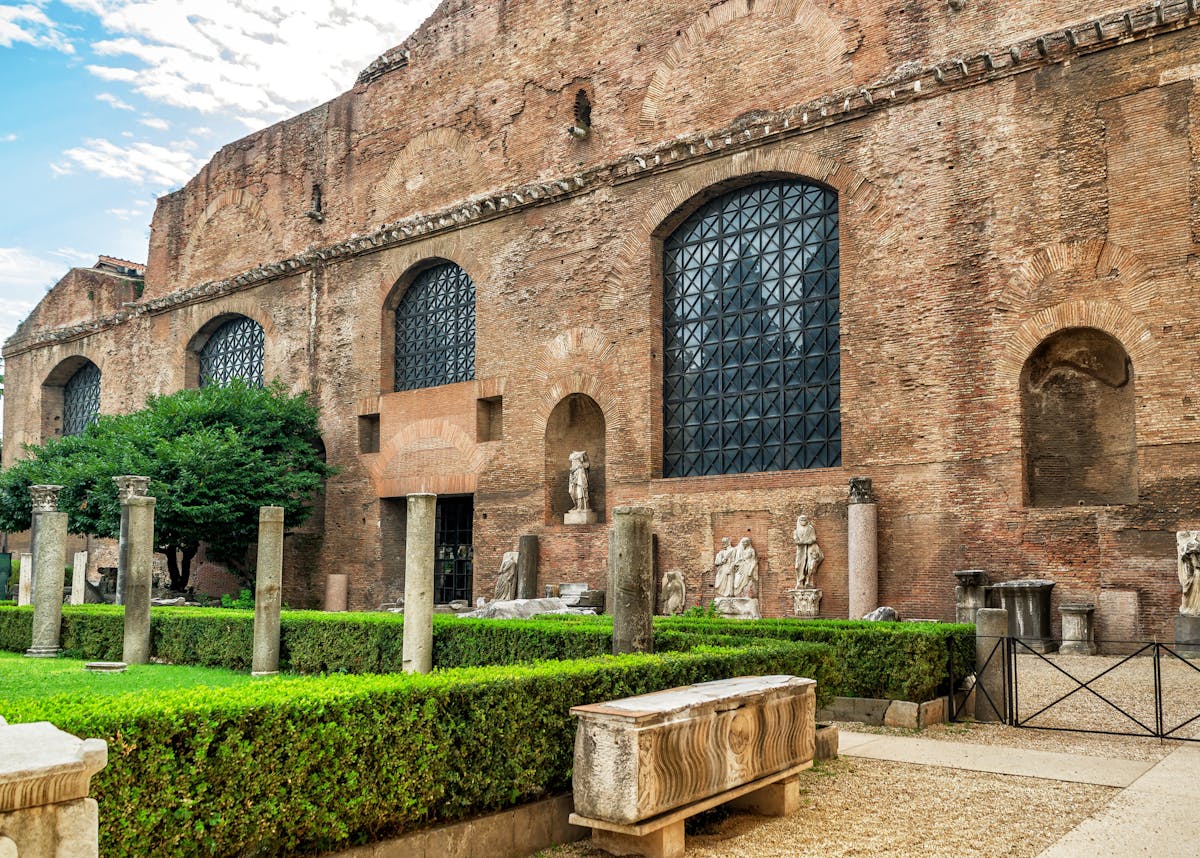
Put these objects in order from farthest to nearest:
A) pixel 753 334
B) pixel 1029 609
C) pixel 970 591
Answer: pixel 753 334, pixel 970 591, pixel 1029 609

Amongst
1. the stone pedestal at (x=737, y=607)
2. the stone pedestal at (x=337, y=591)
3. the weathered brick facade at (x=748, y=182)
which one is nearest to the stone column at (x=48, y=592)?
the weathered brick facade at (x=748, y=182)

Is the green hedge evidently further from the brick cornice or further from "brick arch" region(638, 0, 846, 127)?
"brick arch" region(638, 0, 846, 127)

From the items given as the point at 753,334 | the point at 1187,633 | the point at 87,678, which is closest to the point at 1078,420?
the point at 1187,633

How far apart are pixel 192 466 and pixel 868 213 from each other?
14.1m

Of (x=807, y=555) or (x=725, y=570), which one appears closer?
(x=807, y=555)

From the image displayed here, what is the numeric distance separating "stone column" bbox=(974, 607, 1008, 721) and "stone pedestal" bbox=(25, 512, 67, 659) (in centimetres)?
1196

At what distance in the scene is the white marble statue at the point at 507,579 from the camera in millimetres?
19641

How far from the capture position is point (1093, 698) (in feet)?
32.7

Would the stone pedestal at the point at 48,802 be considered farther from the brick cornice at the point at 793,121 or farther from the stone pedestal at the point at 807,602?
the brick cornice at the point at 793,121

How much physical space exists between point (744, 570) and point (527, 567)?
4594 millimetres

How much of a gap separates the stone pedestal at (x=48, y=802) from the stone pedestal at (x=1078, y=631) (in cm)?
1289

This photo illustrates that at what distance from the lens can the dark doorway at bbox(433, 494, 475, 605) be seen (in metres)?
22.2

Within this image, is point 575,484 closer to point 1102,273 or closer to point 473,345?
point 473,345

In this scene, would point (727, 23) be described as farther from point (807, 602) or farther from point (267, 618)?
point (267, 618)
